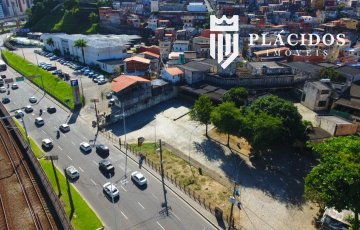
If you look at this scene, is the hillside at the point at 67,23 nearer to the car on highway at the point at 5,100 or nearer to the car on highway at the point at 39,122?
the car on highway at the point at 5,100

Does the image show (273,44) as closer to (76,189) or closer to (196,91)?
(196,91)

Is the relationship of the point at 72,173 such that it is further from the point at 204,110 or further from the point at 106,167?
the point at 204,110

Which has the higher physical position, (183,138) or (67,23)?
(67,23)

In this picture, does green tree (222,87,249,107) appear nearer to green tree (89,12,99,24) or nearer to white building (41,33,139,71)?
white building (41,33,139,71)

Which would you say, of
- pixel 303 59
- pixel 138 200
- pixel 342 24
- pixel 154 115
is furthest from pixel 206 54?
pixel 138 200

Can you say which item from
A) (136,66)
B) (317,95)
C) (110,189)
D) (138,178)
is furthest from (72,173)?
(317,95)

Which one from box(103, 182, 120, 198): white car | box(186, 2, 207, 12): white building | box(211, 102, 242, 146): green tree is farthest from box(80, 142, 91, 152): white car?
box(186, 2, 207, 12): white building
